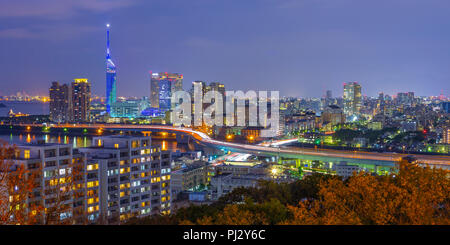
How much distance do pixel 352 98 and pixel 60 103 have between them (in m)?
25.9

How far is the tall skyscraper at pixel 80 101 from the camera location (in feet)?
111

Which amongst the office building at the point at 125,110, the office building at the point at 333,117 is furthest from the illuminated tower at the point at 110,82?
the office building at the point at 333,117

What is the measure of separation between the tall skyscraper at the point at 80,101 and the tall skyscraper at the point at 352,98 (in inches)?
883

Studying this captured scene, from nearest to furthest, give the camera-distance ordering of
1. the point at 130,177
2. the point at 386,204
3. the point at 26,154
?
the point at 386,204
the point at 26,154
the point at 130,177

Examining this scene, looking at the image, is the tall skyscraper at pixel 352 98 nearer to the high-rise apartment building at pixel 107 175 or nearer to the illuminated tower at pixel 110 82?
the illuminated tower at pixel 110 82

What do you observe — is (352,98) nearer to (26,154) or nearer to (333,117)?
(333,117)

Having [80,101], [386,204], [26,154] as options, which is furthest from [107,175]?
[80,101]

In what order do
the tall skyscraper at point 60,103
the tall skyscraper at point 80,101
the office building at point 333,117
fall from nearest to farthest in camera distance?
1. the office building at point 333,117
2. the tall skyscraper at point 60,103
3. the tall skyscraper at point 80,101

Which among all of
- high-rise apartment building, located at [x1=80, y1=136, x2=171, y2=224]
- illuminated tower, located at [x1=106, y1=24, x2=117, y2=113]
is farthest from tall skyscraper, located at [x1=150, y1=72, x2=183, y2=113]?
high-rise apartment building, located at [x1=80, y1=136, x2=171, y2=224]

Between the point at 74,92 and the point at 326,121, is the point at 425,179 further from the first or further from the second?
the point at 74,92

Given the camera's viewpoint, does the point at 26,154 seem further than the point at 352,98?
No

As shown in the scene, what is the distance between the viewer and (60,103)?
33812 mm
